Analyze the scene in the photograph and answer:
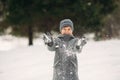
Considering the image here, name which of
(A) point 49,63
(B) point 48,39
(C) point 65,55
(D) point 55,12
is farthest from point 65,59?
(D) point 55,12

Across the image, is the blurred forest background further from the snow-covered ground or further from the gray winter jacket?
the gray winter jacket

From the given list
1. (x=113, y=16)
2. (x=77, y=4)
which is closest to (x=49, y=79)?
(x=77, y=4)

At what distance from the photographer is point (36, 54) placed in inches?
431

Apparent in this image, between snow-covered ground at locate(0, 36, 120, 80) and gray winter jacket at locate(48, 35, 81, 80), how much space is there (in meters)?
2.10

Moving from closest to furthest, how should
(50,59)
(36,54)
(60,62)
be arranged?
(60,62)
(50,59)
(36,54)

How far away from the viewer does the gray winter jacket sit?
5.43m

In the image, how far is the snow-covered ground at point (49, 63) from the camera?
794 cm

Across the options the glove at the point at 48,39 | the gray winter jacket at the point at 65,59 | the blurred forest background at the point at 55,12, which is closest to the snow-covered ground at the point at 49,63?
the gray winter jacket at the point at 65,59

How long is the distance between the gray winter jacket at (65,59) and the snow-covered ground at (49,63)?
2100 millimetres

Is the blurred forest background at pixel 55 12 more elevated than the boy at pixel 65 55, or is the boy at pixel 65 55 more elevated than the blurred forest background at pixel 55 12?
the blurred forest background at pixel 55 12

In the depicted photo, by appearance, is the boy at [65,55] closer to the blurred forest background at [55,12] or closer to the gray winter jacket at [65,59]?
the gray winter jacket at [65,59]

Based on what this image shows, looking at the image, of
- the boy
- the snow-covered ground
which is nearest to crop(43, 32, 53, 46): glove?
the boy

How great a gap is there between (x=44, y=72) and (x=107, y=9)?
11769 mm

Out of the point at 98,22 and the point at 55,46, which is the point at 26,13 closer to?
the point at 98,22
